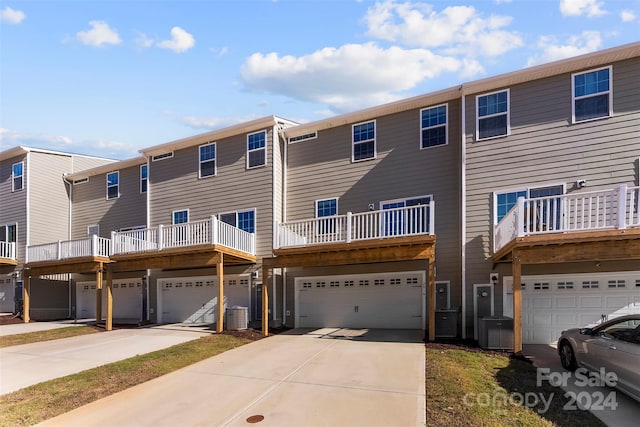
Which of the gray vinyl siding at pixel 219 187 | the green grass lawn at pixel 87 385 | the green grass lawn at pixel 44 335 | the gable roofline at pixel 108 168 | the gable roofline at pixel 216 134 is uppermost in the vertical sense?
the gable roofline at pixel 216 134

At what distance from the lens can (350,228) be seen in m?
11.8

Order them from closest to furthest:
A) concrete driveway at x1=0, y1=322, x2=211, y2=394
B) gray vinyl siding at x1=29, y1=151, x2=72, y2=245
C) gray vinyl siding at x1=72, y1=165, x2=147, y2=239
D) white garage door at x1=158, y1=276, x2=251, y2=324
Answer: concrete driveway at x1=0, y1=322, x2=211, y2=394
white garage door at x1=158, y1=276, x2=251, y2=324
gray vinyl siding at x1=72, y1=165, x2=147, y2=239
gray vinyl siding at x1=29, y1=151, x2=72, y2=245

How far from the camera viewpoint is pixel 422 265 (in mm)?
12930

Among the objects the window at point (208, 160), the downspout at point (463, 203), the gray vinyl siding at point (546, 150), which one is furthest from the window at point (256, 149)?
the gray vinyl siding at point (546, 150)

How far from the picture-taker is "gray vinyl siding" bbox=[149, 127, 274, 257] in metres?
15.4

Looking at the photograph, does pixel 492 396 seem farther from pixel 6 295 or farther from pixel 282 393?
pixel 6 295

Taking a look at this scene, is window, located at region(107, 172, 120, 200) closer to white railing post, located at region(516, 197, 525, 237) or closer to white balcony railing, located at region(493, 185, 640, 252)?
white balcony railing, located at region(493, 185, 640, 252)

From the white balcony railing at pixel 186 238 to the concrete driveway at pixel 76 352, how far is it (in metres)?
3.06

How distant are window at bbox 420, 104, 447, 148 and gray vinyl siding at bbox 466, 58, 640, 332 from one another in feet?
3.01

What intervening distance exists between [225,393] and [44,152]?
20824mm

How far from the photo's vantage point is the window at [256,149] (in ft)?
51.2

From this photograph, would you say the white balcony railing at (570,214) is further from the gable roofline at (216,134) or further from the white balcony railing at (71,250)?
the white balcony railing at (71,250)

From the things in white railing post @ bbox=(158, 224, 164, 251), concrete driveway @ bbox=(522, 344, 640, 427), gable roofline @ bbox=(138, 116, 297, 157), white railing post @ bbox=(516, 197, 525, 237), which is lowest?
concrete driveway @ bbox=(522, 344, 640, 427)

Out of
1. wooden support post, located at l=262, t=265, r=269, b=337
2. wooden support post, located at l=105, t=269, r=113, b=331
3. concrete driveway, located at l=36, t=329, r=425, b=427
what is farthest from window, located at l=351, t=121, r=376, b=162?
wooden support post, located at l=105, t=269, r=113, b=331
